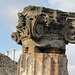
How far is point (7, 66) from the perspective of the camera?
3266 centimetres

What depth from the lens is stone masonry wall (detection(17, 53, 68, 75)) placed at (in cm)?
782

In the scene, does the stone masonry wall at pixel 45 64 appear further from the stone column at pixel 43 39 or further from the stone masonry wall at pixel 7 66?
the stone masonry wall at pixel 7 66

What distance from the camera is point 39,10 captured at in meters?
8.02

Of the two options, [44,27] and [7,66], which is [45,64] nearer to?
[44,27]

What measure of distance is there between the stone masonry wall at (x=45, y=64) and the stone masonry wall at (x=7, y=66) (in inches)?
889

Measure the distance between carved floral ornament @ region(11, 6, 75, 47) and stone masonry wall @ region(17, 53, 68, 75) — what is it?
41 cm

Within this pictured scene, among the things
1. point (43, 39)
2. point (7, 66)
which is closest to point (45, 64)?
point (43, 39)

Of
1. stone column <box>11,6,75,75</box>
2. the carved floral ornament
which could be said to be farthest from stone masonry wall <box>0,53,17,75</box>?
the carved floral ornament

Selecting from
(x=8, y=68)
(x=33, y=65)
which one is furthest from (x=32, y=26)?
(x=8, y=68)

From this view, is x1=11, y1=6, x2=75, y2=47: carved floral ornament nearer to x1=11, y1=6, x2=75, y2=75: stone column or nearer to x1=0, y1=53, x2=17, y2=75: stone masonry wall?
x1=11, y1=6, x2=75, y2=75: stone column

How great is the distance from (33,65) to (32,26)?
1.29m

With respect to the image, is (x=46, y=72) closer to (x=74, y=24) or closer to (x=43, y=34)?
(x=43, y=34)

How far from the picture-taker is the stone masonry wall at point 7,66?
3080cm

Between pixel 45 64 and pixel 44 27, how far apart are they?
1.23 meters
